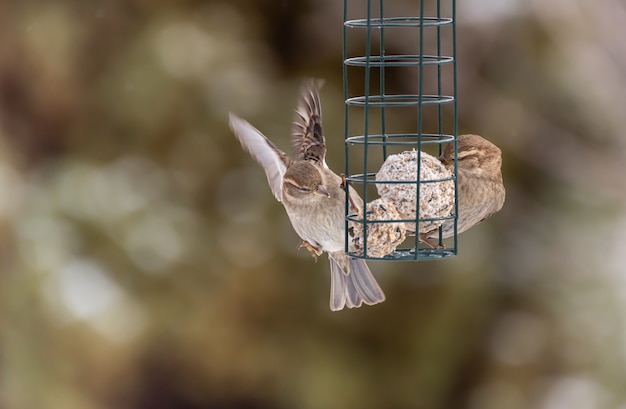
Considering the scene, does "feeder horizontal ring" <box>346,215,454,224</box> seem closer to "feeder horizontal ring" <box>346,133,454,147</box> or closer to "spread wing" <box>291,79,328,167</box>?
"feeder horizontal ring" <box>346,133,454,147</box>

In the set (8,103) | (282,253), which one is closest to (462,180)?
(282,253)

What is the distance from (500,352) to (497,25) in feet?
6.57

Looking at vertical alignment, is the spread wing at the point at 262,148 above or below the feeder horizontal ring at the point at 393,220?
above

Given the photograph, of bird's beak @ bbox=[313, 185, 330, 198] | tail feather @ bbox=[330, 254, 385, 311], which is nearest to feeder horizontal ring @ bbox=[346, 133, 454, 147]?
bird's beak @ bbox=[313, 185, 330, 198]

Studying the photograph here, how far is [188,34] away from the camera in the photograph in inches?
224

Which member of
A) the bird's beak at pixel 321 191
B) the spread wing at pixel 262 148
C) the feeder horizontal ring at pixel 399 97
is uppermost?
the feeder horizontal ring at pixel 399 97

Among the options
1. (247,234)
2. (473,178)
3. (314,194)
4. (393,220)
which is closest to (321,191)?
(314,194)

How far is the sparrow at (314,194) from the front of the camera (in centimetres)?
342

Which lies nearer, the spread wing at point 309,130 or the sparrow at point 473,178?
the sparrow at point 473,178

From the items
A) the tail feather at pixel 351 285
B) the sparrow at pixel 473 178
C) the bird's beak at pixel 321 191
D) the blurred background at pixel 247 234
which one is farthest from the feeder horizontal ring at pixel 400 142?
the blurred background at pixel 247 234

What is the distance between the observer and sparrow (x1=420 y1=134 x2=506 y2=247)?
3496mm

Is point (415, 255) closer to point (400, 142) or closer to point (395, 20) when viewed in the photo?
point (400, 142)

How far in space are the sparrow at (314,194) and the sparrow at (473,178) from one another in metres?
0.35

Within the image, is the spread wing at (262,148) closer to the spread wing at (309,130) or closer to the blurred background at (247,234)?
the spread wing at (309,130)
